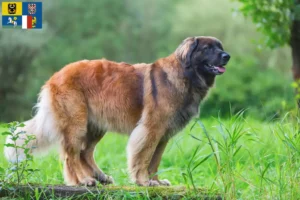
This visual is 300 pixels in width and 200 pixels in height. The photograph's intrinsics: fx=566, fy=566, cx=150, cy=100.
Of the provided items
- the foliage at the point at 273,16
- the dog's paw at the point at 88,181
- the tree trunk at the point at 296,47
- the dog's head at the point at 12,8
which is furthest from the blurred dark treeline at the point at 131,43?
the dog's paw at the point at 88,181

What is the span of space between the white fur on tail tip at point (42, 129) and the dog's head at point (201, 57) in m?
1.50

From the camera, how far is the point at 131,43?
32781mm

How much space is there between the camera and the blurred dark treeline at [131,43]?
26031 millimetres

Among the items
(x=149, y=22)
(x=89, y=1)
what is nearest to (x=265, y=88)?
(x=149, y=22)

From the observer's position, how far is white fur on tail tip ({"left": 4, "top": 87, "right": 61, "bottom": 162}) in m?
5.95

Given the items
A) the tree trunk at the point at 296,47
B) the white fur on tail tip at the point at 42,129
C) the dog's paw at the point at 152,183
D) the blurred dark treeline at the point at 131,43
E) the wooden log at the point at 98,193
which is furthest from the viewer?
the blurred dark treeline at the point at 131,43

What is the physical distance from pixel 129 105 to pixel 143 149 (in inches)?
20.4

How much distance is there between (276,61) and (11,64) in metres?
13.0

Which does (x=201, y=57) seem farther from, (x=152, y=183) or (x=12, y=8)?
Answer: (x=12, y=8)

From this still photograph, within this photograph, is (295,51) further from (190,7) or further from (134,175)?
(190,7)

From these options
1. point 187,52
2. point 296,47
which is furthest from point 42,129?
point 296,47

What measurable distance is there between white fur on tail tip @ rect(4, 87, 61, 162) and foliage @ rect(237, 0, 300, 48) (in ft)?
15.9

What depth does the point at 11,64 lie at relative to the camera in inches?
1015

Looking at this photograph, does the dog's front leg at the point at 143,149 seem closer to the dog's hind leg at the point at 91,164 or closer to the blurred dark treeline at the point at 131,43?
the dog's hind leg at the point at 91,164
